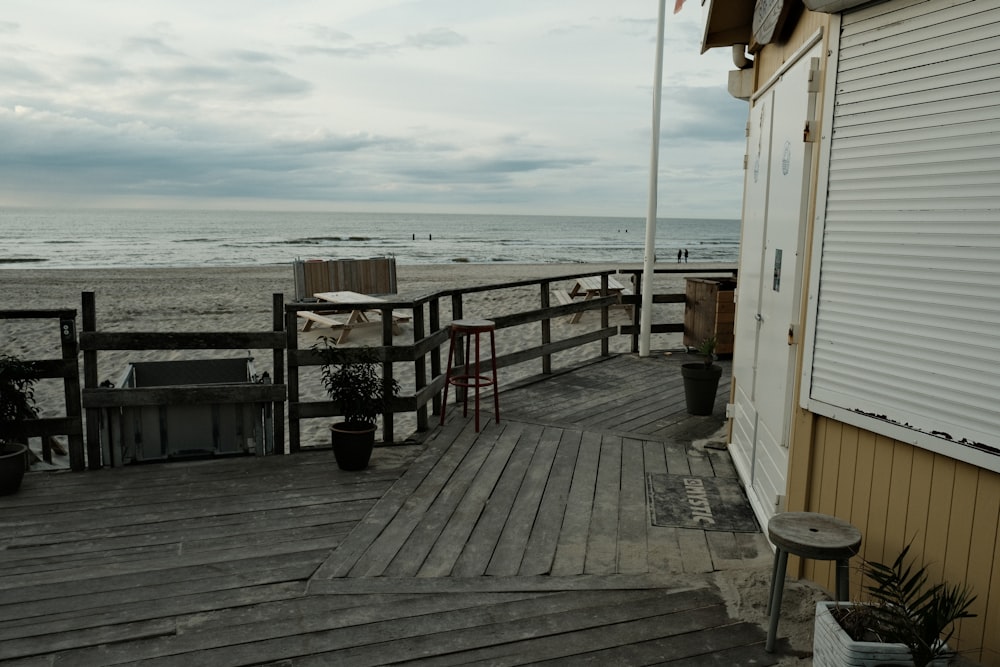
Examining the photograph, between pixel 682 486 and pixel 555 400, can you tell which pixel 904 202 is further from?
pixel 555 400

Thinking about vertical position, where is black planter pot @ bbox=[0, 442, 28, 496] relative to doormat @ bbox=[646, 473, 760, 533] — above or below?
above

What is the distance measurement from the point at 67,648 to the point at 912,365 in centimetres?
334

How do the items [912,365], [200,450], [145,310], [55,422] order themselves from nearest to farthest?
[912,365], [55,422], [200,450], [145,310]

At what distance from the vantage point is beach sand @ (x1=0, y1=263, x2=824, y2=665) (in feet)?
11.6

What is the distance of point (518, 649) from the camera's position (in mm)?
2980

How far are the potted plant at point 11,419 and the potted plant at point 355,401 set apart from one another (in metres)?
1.78

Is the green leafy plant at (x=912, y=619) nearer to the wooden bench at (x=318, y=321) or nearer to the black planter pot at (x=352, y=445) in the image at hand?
the black planter pot at (x=352, y=445)

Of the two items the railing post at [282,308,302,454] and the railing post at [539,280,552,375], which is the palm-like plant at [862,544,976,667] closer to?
the railing post at [282,308,302,454]

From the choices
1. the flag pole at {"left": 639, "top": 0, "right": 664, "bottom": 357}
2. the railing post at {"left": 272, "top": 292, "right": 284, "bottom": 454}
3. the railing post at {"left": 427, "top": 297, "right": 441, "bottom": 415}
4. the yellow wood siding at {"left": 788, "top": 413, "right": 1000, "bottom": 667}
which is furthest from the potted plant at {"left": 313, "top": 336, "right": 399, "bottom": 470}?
the flag pole at {"left": 639, "top": 0, "right": 664, "bottom": 357}

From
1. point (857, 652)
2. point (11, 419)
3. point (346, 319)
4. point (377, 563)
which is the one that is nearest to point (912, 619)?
point (857, 652)

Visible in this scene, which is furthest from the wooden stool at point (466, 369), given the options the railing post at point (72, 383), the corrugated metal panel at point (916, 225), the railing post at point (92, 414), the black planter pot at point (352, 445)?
the corrugated metal panel at point (916, 225)

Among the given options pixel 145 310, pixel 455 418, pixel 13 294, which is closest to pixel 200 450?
pixel 455 418

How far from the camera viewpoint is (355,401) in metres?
5.18

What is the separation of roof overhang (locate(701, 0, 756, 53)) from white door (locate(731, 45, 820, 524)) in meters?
0.54
